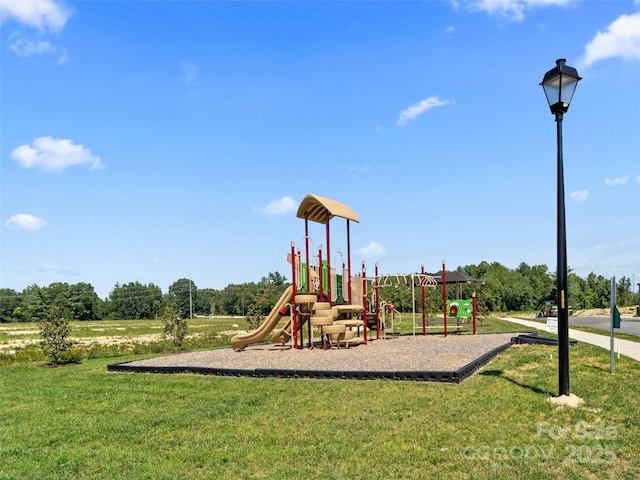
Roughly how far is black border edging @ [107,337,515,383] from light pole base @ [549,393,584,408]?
209 cm

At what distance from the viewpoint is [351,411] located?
7035 millimetres

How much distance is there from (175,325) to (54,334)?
4.20 metres

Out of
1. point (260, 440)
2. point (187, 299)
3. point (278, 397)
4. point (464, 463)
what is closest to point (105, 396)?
point (278, 397)

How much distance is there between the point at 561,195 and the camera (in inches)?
281

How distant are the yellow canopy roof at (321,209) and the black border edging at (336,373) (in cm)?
634

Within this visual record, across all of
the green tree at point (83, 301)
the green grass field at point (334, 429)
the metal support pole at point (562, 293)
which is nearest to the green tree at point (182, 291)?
the green tree at point (83, 301)

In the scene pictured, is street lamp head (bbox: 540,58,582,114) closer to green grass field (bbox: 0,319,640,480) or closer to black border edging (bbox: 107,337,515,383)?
green grass field (bbox: 0,319,640,480)

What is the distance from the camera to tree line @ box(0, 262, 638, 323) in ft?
216

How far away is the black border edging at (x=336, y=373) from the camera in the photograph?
9039 mm

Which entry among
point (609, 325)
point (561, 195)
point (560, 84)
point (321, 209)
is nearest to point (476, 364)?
point (561, 195)

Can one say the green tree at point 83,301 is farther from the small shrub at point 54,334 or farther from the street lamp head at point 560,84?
the street lamp head at point 560,84

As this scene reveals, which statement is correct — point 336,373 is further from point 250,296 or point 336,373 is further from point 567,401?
point 250,296

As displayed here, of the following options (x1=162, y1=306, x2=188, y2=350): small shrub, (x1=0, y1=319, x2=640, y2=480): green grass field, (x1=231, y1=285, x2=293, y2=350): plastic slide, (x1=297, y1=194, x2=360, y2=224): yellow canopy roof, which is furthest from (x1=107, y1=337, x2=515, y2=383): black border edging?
(x1=297, y1=194, x2=360, y2=224): yellow canopy roof

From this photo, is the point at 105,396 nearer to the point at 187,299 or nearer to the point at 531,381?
the point at 531,381
